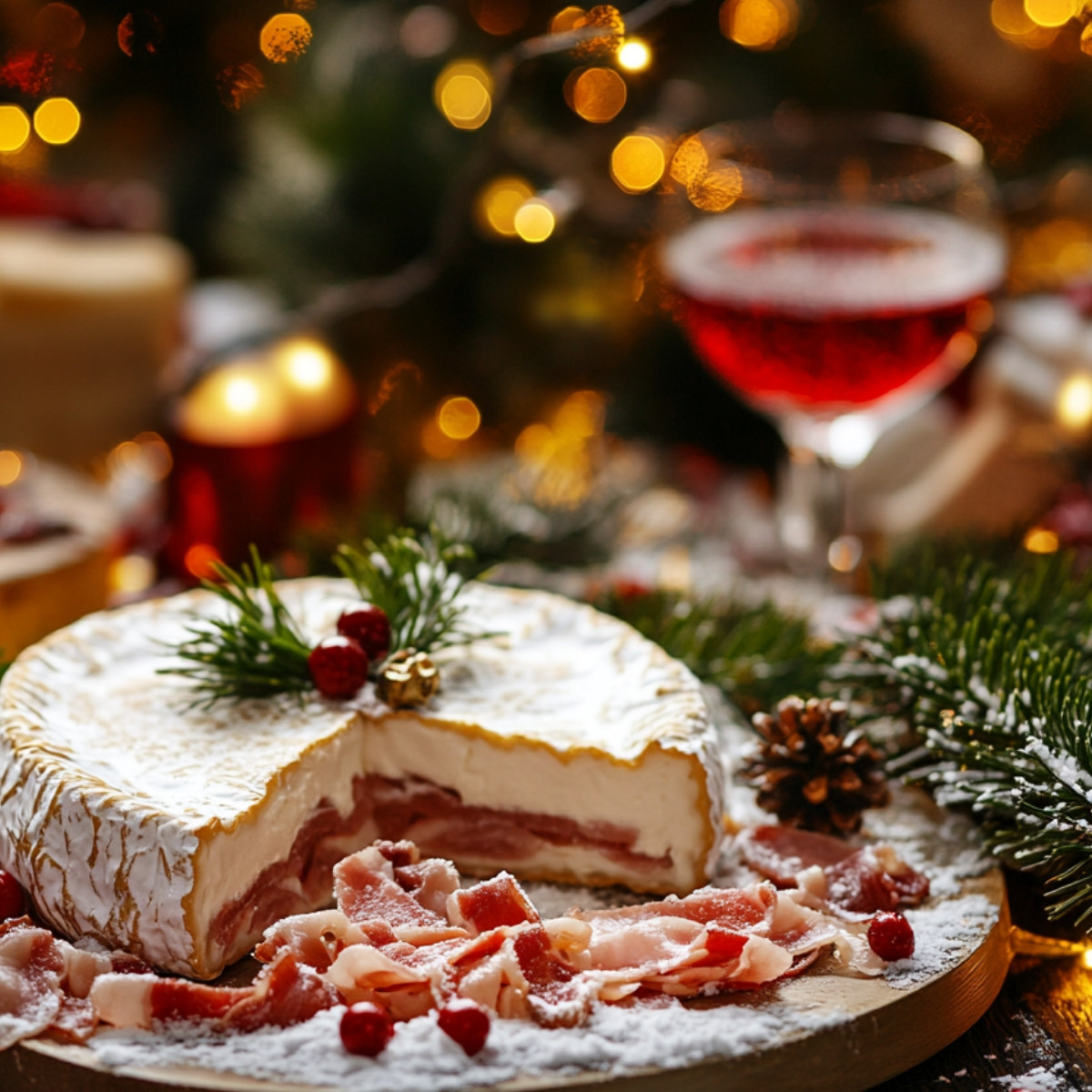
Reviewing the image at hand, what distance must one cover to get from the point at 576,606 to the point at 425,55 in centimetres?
157

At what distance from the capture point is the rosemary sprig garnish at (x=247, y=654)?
200 centimetres

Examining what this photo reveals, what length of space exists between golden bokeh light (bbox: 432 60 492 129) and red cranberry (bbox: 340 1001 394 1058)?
2231mm

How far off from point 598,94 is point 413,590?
1357 millimetres

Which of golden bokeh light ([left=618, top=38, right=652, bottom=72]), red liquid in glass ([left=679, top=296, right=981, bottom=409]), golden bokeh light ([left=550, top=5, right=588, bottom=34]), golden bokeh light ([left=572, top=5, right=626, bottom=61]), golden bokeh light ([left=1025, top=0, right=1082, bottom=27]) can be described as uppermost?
golden bokeh light ([left=1025, top=0, right=1082, bottom=27])

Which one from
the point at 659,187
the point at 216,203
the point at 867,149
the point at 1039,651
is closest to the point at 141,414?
the point at 216,203

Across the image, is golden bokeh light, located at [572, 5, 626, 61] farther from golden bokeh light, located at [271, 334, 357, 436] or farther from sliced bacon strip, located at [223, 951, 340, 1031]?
sliced bacon strip, located at [223, 951, 340, 1031]

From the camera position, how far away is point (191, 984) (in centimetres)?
159

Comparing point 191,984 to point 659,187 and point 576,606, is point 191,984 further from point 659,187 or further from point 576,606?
point 659,187

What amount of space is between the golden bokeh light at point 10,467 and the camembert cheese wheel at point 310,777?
79 centimetres

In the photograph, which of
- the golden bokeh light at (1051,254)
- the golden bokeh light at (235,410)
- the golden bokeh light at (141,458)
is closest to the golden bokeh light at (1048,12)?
the golden bokeh light at (1051,254)

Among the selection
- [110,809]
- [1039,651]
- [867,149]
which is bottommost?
[110,809]

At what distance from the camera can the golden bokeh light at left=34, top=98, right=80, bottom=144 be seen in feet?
11.8

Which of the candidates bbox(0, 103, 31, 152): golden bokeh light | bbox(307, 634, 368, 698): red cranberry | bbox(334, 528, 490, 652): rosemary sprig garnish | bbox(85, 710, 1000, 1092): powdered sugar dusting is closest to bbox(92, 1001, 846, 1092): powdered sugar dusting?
bbox(85, 710, 1000, 1092): powdered sugar dusting

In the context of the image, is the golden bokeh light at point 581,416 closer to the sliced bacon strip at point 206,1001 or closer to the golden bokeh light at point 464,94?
the golden bokeh light at point 464,94
